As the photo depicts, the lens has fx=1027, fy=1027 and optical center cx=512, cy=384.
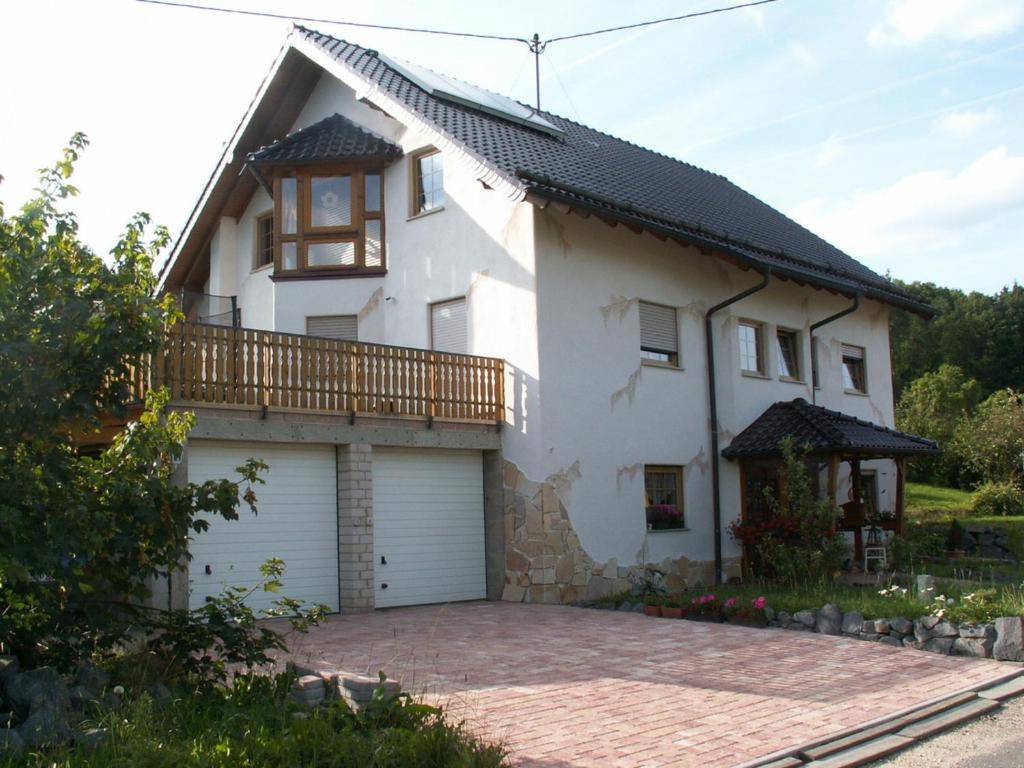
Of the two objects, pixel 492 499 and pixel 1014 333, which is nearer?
pixel 492 499

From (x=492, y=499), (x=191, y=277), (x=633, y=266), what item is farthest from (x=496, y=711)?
(x=191, y=277)

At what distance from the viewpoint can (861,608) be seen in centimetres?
1191

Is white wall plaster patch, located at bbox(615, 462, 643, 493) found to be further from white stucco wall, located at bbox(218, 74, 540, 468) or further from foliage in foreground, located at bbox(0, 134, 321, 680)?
foliage in foreground, located at bbox(0, 134, 321, 680)

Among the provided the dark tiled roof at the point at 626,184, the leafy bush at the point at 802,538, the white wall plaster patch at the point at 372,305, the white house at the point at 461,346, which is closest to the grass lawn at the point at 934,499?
the dark tiled roof at the point at 626,184

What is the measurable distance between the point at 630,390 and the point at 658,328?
4.86 ft

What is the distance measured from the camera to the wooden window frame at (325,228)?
1806cm

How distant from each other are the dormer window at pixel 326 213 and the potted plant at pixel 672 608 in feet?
25.7

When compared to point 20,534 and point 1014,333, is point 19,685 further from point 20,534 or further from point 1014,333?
point 1014,333

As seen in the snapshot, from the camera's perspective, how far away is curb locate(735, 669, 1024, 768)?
22.0 ft

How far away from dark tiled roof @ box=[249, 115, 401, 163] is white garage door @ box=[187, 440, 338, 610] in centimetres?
605

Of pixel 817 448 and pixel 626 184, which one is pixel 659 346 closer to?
pixel 626 184

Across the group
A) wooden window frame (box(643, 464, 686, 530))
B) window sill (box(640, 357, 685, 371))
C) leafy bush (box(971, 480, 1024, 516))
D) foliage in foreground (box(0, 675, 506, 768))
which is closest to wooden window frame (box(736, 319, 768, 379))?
window sill (box(640, 357, 685, 371))

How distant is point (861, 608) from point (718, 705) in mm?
4505

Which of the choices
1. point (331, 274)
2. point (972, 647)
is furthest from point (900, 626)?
point (331, 274)
